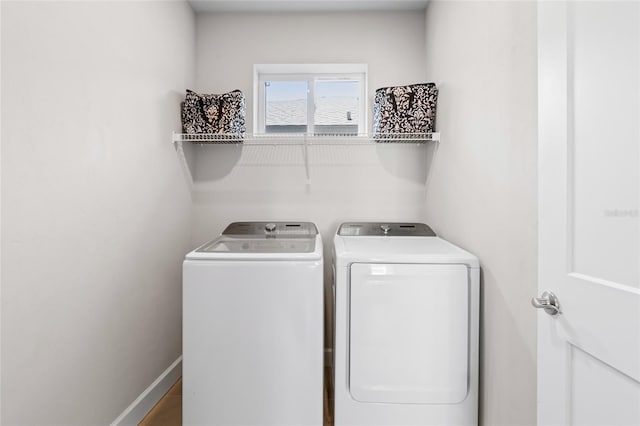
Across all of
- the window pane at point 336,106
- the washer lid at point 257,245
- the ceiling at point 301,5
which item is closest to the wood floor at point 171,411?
the washer lid at point 257,245

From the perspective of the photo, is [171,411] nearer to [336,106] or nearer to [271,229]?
[271,229]

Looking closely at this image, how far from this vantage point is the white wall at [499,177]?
1.11 meters

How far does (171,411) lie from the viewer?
6.02ft

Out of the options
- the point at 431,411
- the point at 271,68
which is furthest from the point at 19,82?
the point at 431,411

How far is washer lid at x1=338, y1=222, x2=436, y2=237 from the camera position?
217 centimetres

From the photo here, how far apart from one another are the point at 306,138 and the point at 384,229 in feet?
2.76

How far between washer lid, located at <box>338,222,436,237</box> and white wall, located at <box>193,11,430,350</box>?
0.57 feet

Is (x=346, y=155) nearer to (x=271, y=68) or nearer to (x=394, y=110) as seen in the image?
(x=394, y=110)

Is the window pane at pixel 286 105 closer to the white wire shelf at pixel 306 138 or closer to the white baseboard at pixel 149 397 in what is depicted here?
the white wire shelf at pixel 306 138

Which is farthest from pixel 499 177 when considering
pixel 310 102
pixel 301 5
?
pixel 301 5

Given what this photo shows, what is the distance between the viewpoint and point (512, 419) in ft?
3.93

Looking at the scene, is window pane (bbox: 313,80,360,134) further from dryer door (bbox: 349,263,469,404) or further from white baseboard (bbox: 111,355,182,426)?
white baseboard (bbox: 111,355,182,426)

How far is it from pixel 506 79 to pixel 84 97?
1.71 m

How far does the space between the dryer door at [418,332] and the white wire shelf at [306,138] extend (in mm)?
1009
